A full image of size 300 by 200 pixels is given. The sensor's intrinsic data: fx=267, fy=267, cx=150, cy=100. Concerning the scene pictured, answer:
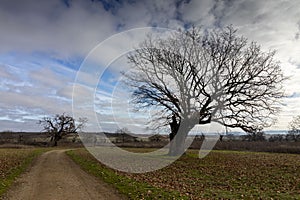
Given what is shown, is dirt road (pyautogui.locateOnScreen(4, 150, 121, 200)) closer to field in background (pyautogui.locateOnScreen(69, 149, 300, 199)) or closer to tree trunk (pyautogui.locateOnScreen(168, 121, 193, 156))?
field in background (pyautogui.locateOnScreen(69, 149, 300, 199))

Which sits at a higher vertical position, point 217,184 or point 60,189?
point 60,189

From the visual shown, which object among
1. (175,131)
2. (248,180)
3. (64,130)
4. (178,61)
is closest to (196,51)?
(178,61)

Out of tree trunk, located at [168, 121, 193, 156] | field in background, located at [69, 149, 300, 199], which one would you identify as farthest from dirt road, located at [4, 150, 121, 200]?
tree trunk, located at [168, 121, 193, 156]

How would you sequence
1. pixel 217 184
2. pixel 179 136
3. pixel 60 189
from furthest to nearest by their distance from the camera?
pixel 179 136
pixel 217 184
pixel 60 189

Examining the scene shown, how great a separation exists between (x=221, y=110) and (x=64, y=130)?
58.6 meters

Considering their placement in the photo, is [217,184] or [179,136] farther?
[179,136]

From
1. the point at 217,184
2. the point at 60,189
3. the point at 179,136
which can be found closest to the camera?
the point at 60,189

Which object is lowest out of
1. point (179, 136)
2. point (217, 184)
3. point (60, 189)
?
point (217, 184)

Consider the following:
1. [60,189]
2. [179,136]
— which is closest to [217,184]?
[60,189]

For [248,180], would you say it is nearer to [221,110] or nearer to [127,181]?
[127,181]

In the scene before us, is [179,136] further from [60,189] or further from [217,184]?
[60,189]

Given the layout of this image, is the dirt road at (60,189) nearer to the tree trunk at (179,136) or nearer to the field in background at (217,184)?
the field in background at (217,184)

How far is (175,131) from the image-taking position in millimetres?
27641

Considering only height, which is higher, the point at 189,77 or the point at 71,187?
the point at 189,77
